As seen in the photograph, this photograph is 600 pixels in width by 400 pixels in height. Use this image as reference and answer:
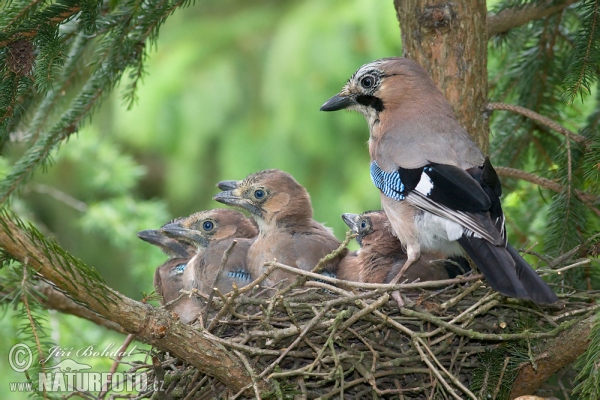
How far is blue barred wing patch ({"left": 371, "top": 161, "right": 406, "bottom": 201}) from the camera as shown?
3.99 metres

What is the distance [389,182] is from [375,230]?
65 cm

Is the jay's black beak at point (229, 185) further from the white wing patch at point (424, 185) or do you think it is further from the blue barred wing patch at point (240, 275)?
the white wing patch at point (424, 185)

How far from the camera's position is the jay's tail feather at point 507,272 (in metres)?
3.10

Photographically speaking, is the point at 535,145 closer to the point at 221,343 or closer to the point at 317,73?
the point at 221,343

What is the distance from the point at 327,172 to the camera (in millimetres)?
7453

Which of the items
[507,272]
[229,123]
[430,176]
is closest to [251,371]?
[507,272]

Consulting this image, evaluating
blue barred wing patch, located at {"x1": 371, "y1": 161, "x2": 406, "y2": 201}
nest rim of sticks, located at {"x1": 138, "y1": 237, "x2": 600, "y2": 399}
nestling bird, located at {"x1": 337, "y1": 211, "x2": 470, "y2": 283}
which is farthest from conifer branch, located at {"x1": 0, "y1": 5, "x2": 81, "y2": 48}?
nestling bird, located at {"x1": 337, "y1": 211, "x2": 470, "y2": 283}

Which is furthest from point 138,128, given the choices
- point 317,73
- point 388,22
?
→ point 388,22

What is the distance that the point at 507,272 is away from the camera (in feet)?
10.6

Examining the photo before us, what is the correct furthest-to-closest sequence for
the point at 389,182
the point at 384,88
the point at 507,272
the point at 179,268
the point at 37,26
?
the point at 179,268 < the point at 384,88 < the point at 389,182 < the point at 507,272 < the point at 37,26

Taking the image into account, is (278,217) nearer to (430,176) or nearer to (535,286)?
(430,176)

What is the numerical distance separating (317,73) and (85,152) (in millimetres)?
2290

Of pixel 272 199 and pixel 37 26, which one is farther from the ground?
pixel 37 26

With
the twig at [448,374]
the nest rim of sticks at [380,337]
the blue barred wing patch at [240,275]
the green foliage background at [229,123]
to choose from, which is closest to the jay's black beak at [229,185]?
the blue barred wing patch at [240,275]
